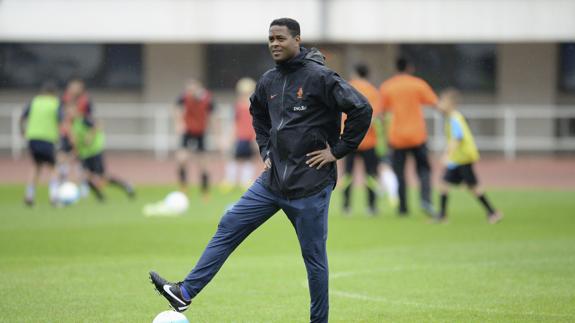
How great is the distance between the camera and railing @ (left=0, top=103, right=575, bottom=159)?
1224 inches

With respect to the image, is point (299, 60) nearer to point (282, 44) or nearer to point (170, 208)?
point (282, 44)

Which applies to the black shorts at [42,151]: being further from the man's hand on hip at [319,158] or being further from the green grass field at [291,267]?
the man's hand on hip at [319,158]

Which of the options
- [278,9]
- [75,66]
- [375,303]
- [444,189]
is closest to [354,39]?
[278,9]

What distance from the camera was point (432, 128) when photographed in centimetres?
3181

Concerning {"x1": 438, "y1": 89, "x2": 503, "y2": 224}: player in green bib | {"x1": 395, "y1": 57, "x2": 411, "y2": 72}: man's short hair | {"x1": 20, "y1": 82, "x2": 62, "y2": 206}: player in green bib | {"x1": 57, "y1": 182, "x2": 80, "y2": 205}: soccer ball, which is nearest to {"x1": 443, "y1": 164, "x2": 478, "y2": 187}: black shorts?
{"x1": 438, "y1": 89, "x2": 503, "y2": 224}: player in green bib

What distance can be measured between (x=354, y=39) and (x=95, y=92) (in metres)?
8.59

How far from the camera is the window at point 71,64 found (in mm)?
32594

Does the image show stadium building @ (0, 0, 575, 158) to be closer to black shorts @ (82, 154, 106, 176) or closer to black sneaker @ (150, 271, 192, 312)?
black shorts @ (82, 154, 106, 176)

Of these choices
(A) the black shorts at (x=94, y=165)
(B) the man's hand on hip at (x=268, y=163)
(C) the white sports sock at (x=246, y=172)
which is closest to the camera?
(B) the man's hand on hip at (x=268, y=163)

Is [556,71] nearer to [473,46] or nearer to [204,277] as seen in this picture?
[473,46]

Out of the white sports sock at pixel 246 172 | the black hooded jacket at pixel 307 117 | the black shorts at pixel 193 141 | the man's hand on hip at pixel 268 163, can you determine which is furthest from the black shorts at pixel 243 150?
the black hooded jacket at pixel 307 117

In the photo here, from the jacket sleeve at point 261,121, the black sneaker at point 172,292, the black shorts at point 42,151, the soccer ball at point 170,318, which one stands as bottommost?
the black shorts at point 42,151

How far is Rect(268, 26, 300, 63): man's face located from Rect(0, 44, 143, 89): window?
83.9 feet

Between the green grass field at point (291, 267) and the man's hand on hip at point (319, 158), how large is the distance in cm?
167
